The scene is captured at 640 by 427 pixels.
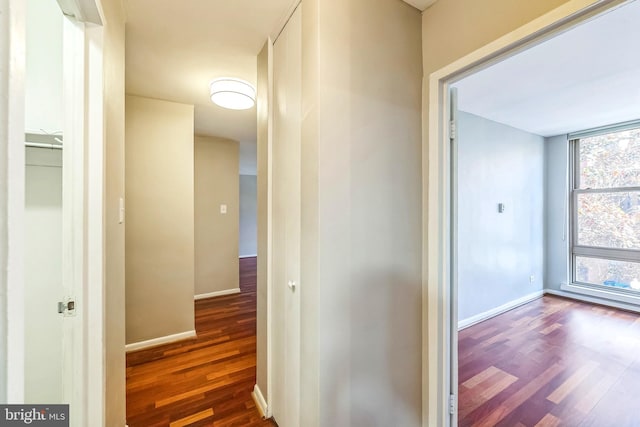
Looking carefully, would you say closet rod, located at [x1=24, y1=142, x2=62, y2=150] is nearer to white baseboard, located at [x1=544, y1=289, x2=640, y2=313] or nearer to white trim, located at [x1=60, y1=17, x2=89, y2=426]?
white trim, located at [x1=60, y1=17, x2=89, y2=426]

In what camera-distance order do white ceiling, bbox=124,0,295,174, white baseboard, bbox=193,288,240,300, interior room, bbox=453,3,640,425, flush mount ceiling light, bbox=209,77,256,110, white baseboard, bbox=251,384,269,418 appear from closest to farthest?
white ceiling, bbox=124,0,295,174 < white baseboard, bbox=251,384,269,418 < interior room, bbox=453,3,640,425 < flush mount ceiling light, bbox=209,77,256,110 < white baseboard, bbox=193,288,240,300

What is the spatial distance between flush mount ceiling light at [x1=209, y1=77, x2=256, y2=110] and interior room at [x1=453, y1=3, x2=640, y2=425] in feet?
5.70

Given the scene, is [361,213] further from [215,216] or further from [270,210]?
[215,216]

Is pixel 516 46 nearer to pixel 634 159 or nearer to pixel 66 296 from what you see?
pixel 66 296

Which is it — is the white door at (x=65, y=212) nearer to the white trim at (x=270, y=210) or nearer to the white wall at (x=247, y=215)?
the white trim at (x=270, y=210)

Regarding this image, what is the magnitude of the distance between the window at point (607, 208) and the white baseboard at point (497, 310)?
81cm

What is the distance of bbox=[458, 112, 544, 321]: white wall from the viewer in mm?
2994

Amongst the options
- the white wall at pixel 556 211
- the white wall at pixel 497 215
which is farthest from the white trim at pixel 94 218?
the white wall at pixel 556 211

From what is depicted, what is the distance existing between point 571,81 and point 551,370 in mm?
2559

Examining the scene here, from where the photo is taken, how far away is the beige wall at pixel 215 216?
3863 millimetres

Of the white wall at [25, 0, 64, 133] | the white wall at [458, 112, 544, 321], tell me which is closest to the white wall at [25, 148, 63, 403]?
the white wall at [25, 0, 64, 133]

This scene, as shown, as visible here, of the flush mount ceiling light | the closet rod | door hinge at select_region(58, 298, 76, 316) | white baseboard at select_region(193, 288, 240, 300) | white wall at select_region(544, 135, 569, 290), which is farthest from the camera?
white wall at select_region(544, 135, 569, 290)

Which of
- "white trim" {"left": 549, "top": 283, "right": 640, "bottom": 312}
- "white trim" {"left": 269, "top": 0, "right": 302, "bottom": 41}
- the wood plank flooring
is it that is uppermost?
"white trim" {"left": 269, "top": 0, "right": 302, "bottom": 41}

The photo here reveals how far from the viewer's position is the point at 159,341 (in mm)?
2555
